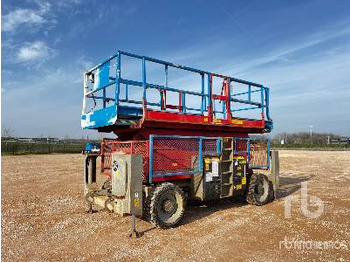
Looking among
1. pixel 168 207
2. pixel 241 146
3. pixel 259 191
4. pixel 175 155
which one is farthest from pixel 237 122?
pixel 168 207

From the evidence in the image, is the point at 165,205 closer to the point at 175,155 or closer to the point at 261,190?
the point at 175,155

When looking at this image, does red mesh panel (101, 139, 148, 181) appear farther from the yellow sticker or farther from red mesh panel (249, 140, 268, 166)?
red mesh panel (249, 140, 268, 166)

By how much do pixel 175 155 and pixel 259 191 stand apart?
3.15 metres

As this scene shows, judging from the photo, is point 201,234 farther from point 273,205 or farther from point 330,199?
point 330,199

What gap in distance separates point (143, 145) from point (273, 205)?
429 cm

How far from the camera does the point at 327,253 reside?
4.93m

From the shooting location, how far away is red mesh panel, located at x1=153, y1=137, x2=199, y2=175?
6.45 metres

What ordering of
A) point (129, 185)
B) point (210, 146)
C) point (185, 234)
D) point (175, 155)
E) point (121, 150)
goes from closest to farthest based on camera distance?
point (129, 185), point (185, 234), point (175, 155), point (121, 150), point (210, 146)

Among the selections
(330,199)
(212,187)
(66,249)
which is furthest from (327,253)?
(330,199)

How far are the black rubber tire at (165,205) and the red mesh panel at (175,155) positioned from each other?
1.41 feet

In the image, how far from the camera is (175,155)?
22.2 ft

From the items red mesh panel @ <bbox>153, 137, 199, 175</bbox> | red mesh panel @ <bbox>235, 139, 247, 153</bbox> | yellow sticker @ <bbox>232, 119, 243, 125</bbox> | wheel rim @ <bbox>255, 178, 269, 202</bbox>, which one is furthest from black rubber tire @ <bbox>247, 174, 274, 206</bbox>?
red mesh panel @ <bbox>153, 137, 199, 175</bbox>

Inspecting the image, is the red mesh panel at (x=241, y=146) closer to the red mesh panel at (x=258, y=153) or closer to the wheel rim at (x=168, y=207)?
the red mesh panel at (x=258, y=153)

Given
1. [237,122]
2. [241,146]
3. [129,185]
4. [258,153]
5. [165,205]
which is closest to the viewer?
[129,185]
